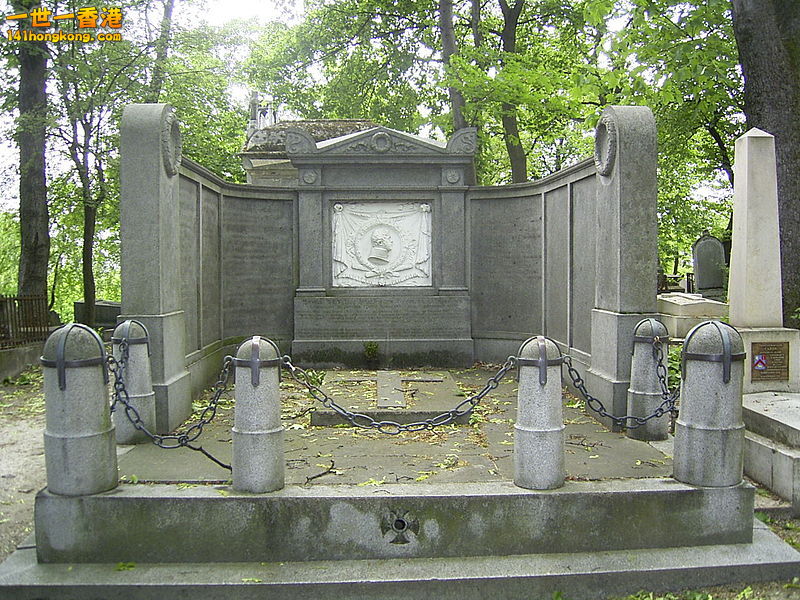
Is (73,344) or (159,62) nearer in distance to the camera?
(73,344)

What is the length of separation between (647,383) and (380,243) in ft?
16.4

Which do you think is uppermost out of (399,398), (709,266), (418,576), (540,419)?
(709,266)

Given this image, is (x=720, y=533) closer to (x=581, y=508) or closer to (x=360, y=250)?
(x=581, y=508)

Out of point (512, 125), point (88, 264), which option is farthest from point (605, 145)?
point (88, 264)

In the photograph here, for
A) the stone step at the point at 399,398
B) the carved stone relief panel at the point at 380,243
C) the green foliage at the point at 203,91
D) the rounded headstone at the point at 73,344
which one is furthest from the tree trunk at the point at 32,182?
the rounded headstone at the point at 73,344

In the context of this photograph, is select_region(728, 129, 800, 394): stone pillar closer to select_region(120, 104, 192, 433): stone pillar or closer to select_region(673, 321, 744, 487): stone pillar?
select_region(673, 321, 744, 487): stone pillar

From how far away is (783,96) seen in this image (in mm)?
8500

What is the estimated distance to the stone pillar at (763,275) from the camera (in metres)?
6.11

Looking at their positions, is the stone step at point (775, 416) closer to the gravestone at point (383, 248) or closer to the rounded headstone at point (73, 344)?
the gravestone at point (383, 248)

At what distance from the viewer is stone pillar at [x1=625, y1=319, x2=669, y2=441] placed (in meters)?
5.73

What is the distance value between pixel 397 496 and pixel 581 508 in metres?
1.10

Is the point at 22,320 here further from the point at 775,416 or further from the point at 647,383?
the point at 775,416

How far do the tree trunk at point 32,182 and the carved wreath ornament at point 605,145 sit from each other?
1177 centimetres

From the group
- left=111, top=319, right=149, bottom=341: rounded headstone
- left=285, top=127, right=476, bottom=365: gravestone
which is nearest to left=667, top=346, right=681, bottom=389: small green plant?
left=285, top=127, right=476, bottom=365: gravestone
